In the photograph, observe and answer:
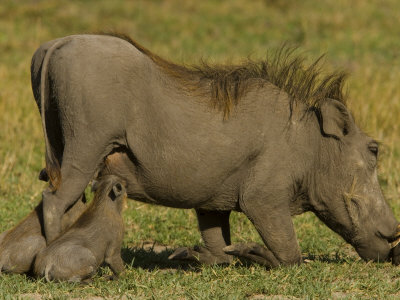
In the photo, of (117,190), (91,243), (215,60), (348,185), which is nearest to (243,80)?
(348,185)

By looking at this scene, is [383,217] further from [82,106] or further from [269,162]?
[82,106]

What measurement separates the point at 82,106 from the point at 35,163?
11.3 ft

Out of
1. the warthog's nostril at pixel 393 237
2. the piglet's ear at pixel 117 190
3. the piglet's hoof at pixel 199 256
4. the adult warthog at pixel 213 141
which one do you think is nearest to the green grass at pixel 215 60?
the piglet's hoof at pixel 199 256

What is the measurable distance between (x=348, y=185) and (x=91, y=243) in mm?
1795

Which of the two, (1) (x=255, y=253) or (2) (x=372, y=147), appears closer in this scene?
(1) (x=255, y=253)

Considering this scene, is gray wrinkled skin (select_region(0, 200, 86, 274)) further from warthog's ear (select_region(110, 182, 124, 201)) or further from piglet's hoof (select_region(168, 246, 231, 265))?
piglet's hoof (select_region(168, 246, 231, 265))

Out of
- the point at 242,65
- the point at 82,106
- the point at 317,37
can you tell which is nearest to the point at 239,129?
the point at 242,65

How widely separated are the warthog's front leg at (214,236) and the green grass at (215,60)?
0.12 m

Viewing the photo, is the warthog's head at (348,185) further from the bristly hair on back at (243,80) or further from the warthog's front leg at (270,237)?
the warthog's front leg at (270,237)

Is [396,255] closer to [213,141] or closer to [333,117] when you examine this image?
[333,117]

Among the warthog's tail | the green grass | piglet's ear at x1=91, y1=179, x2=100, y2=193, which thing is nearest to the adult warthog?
the warthog's tail

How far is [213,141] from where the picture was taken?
4.84 m

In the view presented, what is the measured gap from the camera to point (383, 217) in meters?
5.29

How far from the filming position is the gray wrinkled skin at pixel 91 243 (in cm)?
450
